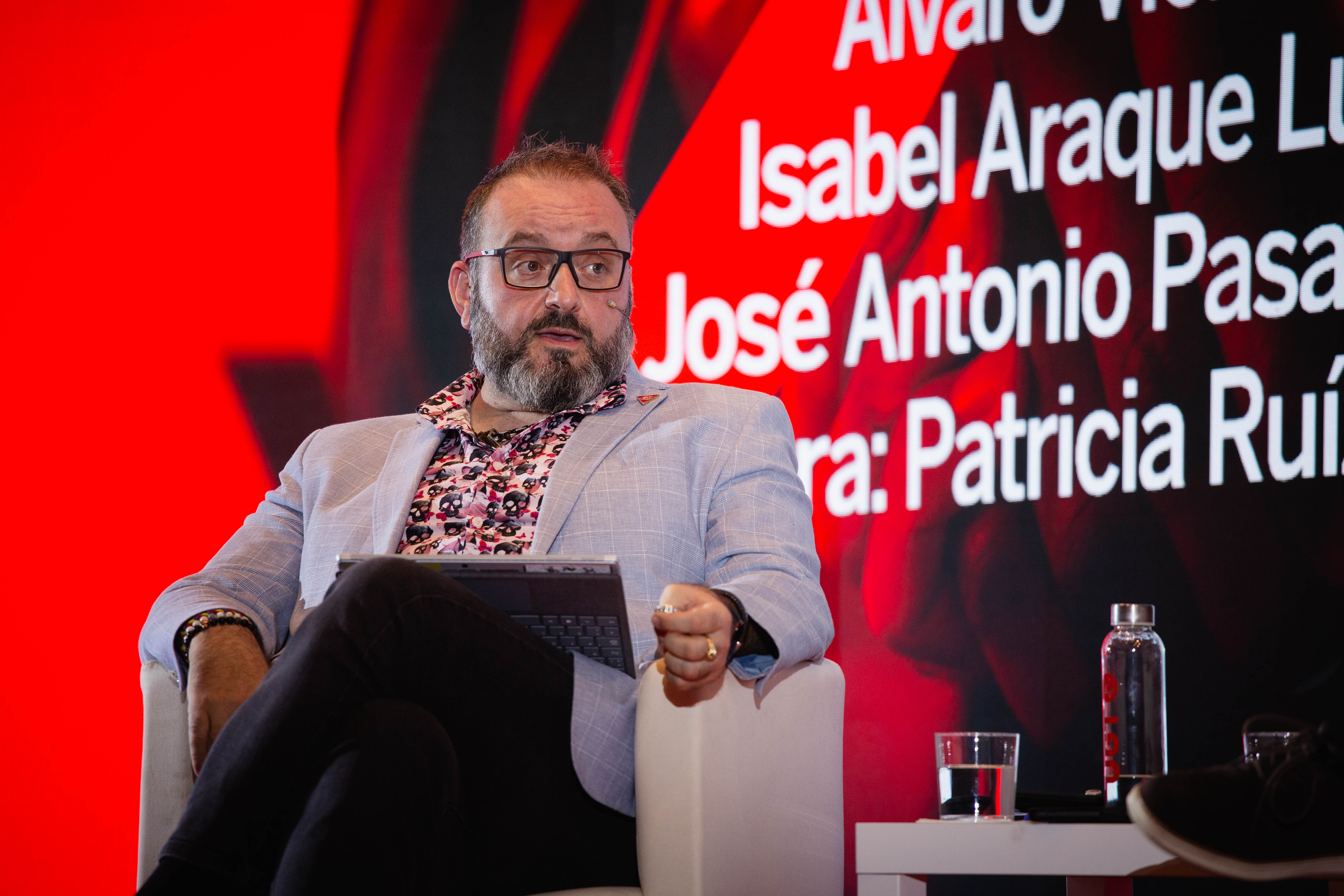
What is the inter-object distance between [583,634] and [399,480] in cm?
60

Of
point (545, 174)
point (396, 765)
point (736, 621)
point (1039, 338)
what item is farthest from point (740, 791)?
point (1039, 338)

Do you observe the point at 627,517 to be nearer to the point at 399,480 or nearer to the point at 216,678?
the point at 399,480

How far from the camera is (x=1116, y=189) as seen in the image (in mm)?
2588

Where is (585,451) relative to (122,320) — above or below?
below

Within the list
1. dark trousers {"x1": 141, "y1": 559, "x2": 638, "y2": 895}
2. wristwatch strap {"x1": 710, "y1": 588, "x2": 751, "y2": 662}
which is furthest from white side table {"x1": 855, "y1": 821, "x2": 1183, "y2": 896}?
dark trousers {"x1": 141, "y1": 559, "x2": 638, "y2": 895}

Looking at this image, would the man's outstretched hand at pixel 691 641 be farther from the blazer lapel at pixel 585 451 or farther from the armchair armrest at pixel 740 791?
the blazer lapel at pixel 585 451

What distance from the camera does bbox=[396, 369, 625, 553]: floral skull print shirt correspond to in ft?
6.05

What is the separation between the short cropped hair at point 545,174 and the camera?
2.16 m

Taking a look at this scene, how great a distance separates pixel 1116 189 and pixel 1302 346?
0.49 meters

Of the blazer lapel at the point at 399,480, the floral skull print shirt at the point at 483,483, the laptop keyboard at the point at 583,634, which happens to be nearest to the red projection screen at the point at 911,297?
the floral skull print shirt at the point at 483,483

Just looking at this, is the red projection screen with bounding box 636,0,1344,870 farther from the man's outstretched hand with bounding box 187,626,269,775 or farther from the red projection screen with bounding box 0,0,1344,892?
the man's outstretched hand with bounding box 187,626,269,775

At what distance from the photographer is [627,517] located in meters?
1.77

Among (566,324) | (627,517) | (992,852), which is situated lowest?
(992,852)

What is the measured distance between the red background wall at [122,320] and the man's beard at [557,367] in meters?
1.48
